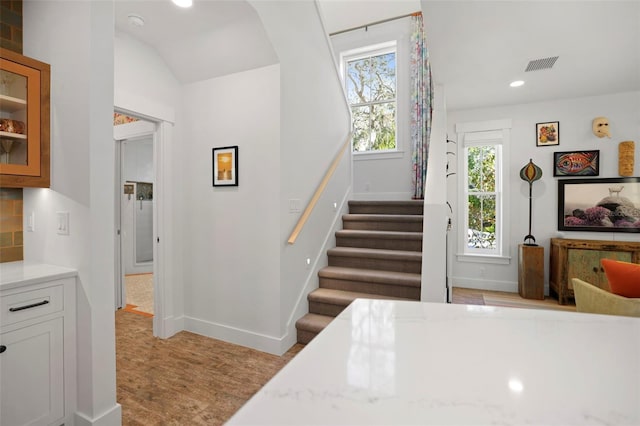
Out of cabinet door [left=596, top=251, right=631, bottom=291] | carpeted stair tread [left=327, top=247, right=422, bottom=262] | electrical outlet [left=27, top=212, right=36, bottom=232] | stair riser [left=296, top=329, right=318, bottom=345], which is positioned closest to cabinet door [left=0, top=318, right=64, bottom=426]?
electrical outlet [left=27, top=212, right=36, bottom=232]

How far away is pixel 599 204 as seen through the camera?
4.27m

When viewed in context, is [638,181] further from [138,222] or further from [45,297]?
[138,222]

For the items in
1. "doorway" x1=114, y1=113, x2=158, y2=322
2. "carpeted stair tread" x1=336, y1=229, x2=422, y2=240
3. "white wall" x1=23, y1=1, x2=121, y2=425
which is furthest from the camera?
"doorway" x1=114, y1=113, x2=158, y2=322

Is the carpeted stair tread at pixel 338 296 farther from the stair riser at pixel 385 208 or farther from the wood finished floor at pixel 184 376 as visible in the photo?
the stair riser at pixel 385 208

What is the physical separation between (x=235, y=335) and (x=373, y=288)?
1373mm

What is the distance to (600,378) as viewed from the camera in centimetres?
55

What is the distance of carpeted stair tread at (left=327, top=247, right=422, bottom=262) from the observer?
3.26m

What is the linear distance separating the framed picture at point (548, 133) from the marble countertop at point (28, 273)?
5416 mm

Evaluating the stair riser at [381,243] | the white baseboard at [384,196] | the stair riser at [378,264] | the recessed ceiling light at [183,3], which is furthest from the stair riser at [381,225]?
the recessed ceiling light at [183,3]

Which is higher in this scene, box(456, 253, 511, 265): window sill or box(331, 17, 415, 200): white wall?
box(331, 17, 415, 200): white wall

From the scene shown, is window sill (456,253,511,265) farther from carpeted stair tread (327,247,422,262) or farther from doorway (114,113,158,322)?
doorway (114,113,158,322)

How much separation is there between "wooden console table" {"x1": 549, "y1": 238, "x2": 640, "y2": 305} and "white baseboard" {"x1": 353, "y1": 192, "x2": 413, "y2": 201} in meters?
2.09

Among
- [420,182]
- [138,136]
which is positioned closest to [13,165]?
[138,136]

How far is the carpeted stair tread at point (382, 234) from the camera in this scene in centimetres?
352
